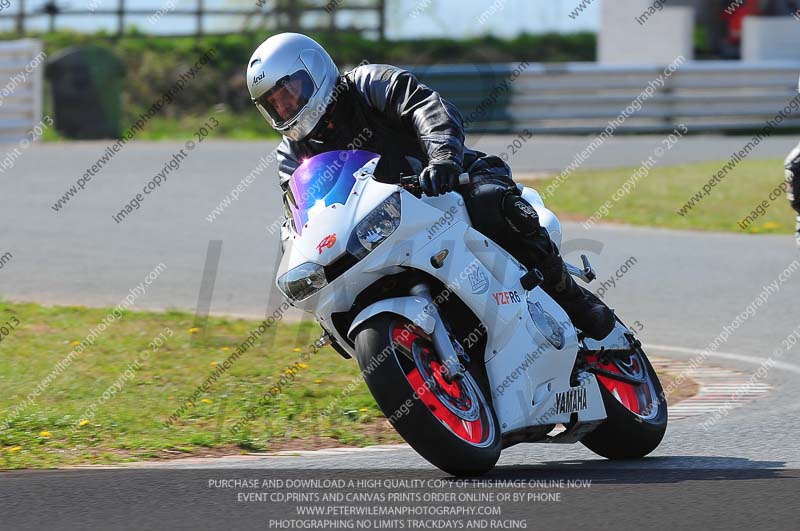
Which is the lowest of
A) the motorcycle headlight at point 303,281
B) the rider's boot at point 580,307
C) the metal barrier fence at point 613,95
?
the metal barrier fence at point 613,95

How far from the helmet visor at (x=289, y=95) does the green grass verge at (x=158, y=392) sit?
1.66 metres

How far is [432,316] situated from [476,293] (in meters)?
0.31

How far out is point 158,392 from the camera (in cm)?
A: 823

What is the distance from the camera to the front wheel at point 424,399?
545 centimetres

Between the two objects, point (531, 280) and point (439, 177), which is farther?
point (531, 280)

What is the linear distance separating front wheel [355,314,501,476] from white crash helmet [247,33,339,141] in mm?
1093

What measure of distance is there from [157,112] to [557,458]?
20.5 meters

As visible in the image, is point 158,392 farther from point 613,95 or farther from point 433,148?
point 613,95

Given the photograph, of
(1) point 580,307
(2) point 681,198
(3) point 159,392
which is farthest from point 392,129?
(2) point 681,198

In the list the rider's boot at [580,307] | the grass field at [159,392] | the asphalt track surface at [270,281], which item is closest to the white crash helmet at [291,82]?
the rider's boot at [580,307]

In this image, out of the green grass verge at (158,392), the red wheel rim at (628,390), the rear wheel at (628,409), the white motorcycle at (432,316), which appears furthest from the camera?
the green grass verge at (158,392)

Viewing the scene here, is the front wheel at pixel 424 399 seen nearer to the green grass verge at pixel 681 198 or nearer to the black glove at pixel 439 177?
the black glove at pixel 439 177

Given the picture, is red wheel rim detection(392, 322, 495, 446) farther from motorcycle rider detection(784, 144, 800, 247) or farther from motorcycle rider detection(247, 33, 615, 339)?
motorcycle rider detection(784, 144, 800, 247)

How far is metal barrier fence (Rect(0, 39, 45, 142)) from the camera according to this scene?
2175 centimetres
